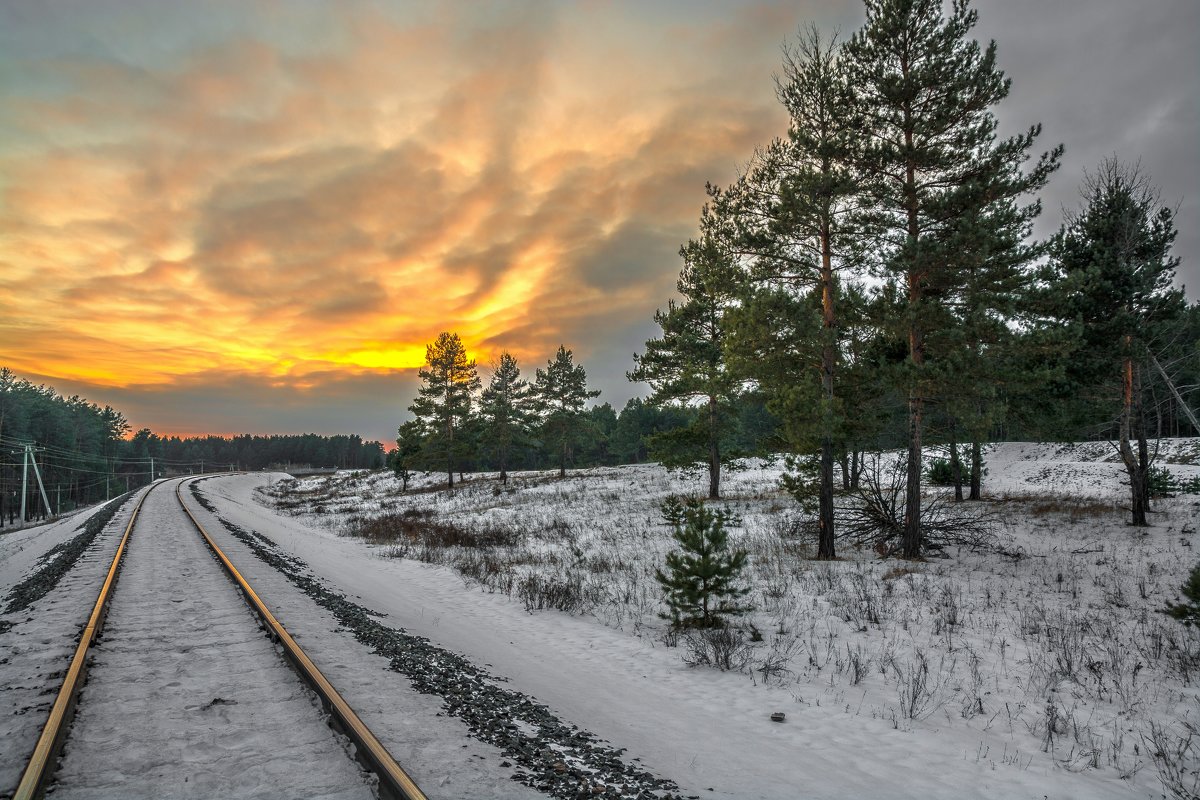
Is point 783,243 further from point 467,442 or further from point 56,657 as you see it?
point 467,442

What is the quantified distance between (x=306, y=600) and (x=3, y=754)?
17.2ft

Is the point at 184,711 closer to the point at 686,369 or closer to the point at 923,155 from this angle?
the point at 923,155

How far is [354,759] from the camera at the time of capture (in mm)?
4027

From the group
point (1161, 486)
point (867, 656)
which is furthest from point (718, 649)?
point (1161, 486)

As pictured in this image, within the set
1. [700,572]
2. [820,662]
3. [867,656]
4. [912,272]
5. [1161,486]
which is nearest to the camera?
[820,662]

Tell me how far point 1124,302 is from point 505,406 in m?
41.8

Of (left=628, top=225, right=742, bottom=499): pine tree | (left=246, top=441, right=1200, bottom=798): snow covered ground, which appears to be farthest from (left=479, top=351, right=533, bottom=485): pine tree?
(left=246, top=441, right=1200, bottom=798): snow covered ground

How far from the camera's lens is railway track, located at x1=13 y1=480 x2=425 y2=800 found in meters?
3.74

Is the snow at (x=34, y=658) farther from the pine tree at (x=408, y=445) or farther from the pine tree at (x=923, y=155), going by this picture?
the pine tree at (x=408, y=445)

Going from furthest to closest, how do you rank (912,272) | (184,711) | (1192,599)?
(912,272) → (1192,599) → (184,711)

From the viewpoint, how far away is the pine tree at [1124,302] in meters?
15.3

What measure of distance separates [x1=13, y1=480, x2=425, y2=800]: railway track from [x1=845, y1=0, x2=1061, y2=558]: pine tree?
12.2m

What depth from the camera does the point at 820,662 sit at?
7477 mm

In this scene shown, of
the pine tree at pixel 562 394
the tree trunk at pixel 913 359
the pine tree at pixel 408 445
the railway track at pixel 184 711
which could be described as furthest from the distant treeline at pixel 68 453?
the tree trunk at pixel 913 359
